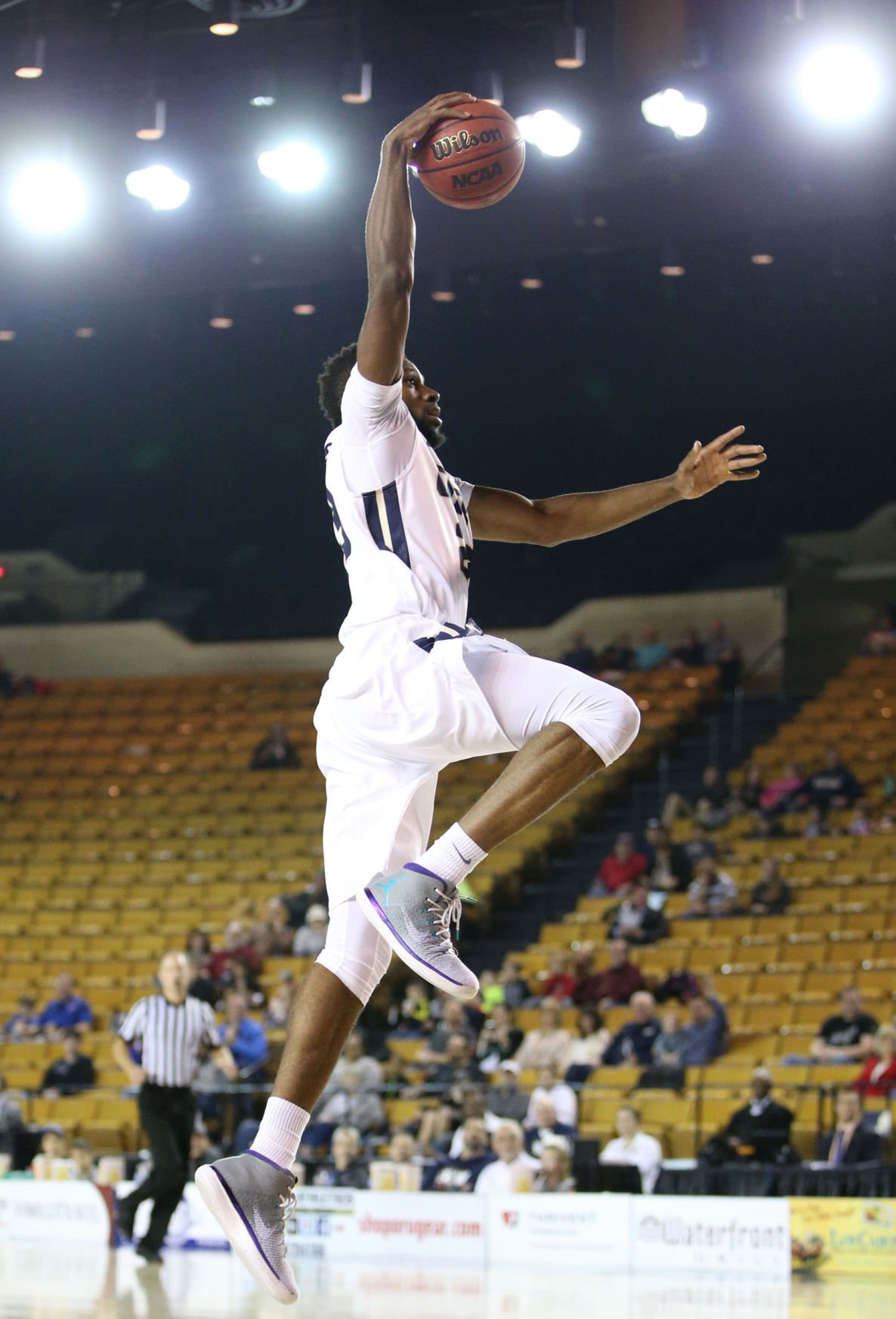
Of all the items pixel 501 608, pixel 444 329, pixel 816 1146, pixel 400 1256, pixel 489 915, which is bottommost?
pixel 400 1256

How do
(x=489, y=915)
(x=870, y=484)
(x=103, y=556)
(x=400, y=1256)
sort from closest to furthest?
1. (x=400, y=1256)
2. (x=489, y=915)
3. (x=870, y=484)
4. (x=103, y=556)

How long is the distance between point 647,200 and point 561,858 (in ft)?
21.8

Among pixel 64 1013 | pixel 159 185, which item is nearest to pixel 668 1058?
pixel 64 1013

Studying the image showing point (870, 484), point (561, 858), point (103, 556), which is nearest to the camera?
point (561, 858)

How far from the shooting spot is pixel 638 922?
46.7 feet

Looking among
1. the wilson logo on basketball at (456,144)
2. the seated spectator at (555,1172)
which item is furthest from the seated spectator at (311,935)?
the wilson logo on basketball at (456,144)

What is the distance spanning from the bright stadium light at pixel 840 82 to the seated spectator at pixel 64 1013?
9.16 metres

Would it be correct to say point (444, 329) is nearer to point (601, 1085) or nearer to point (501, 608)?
point (501, 608)

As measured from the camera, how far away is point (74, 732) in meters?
21.4

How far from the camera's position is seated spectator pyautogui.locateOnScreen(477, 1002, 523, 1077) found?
12.4 meters

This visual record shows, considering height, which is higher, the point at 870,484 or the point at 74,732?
the point at 870,484

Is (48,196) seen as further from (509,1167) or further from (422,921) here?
(422,921)

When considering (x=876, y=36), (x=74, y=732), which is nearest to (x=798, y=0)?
(x=876, y=36)

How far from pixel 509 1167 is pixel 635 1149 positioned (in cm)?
79
